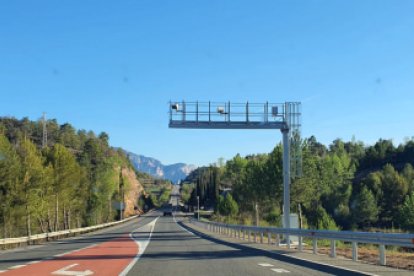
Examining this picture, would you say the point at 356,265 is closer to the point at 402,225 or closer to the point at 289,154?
the point at 289,154

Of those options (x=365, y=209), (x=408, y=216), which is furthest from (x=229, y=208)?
(x=408, y=216)

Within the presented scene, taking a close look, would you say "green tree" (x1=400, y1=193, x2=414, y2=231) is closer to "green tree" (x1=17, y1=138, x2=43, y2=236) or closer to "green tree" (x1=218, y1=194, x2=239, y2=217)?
"green tree" (x1=218, y1=194, x2=239, y2=217)

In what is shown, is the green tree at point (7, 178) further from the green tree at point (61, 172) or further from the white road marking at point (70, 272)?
the white road marking at point (70, 272)

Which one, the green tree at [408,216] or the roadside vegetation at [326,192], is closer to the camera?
the roadside vegetation at [326,192]

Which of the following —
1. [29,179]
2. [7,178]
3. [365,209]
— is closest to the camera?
[7,178]

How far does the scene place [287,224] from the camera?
25.7 metres

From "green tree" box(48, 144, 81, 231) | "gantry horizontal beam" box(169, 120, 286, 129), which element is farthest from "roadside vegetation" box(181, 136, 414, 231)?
"gantry horizontal beam" box(169, 120, 286, 129)

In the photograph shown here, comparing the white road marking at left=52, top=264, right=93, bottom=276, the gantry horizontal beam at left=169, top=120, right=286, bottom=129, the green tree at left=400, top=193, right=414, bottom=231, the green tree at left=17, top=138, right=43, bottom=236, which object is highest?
the gantry horizontal beam at left=169, top=120, right=286, bottom=129

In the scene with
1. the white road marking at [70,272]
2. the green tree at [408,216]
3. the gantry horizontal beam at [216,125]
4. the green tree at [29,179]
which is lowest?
the green tree at [408,216]

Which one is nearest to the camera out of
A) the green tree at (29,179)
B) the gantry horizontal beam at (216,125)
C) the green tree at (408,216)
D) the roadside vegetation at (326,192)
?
the gantry horizontal beam at (216,125)

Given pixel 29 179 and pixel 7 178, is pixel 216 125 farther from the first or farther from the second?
pixel 29 179

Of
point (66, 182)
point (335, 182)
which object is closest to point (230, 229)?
point (66, 182)

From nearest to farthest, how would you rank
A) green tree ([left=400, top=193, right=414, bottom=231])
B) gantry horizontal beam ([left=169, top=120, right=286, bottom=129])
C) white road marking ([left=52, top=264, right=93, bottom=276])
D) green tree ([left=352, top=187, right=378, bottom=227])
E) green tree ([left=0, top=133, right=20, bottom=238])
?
white road marking ([left=52, top=264, right=93, bottom=276])
gantry horizontal beam ([left=169, top=120, right=286, bottom=129])
green tree ([left=0, top=133, right=20, bottom=238])
green tree ([left=400, top=193, right=414, bottom=231])
green tree ([left=352, top=187, right=378, bottom=227])

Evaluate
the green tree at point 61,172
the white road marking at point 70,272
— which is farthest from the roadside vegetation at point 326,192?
the white road marking at point 70,272
